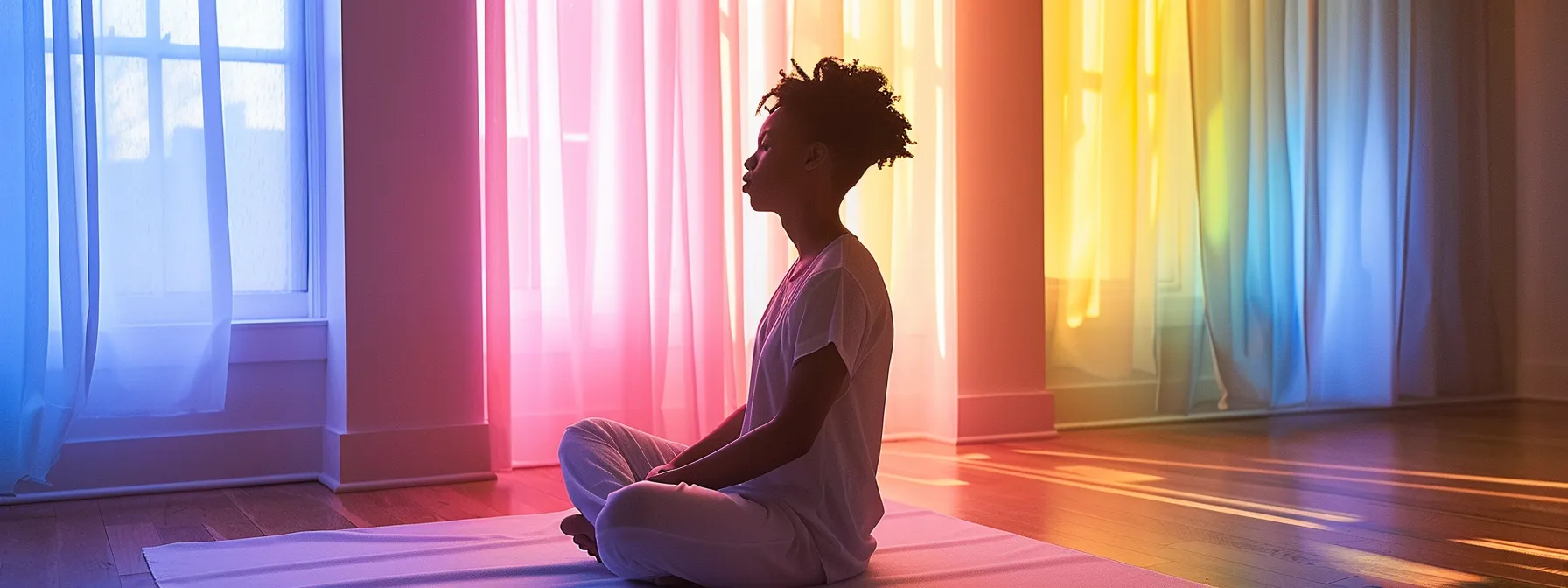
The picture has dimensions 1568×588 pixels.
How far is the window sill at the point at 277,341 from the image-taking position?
3.39m

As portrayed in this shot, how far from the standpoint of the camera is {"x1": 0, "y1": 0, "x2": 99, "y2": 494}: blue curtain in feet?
9.72

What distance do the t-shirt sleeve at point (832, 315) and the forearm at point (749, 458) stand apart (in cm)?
12

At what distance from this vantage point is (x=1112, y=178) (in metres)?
4.65

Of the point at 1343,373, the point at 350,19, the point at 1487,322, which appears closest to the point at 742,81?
the point at 350,19

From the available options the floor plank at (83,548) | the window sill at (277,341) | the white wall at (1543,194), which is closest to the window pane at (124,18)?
the window sill at (277,341)

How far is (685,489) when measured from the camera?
189 cm

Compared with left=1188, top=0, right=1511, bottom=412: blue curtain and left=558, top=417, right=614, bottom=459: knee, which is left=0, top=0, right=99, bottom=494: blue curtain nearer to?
left=558, top=417, right=614, bottom=459: knee

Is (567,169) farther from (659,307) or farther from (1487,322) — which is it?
(1487,322)

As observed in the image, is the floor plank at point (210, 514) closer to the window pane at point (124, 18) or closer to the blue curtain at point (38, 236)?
the blue curtain at point (38, 236)

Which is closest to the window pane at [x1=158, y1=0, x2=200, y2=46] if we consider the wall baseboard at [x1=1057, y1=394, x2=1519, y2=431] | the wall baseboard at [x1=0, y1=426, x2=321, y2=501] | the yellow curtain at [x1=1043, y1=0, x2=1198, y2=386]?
the wall baseboard at [x1=0, y1=426, x2=321, y2=501]

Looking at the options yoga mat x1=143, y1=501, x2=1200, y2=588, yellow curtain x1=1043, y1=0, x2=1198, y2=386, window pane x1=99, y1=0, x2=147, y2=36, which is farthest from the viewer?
yellow curtain x1=1043, y1=0, x2=1198, y2=386

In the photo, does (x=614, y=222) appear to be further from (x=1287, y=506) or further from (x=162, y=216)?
(x=1287, y=506)

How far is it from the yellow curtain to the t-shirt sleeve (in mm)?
2753

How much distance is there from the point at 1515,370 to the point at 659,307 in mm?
4195
